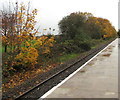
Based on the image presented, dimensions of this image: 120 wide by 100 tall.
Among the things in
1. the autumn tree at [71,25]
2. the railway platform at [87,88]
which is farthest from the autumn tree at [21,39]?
the autumn tree at [71,25]

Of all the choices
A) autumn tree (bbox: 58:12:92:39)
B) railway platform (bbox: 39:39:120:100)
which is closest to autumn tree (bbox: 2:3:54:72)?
railway platform (bbox: 39:39:120:100)

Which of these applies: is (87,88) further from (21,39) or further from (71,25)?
(71,25)

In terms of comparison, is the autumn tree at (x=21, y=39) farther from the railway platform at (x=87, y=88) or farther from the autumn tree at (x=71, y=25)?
the autumn tree at (x=71, y=25)

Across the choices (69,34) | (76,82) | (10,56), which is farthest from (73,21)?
(76,82)

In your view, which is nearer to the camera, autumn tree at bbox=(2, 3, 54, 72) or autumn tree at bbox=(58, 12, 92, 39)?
autumn tree at bbox=(2, 3, 54, 72)

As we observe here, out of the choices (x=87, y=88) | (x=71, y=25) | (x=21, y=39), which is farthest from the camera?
(x=71, y=25)

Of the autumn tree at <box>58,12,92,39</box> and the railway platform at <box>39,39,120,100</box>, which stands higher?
the autumn tree at <box>58,12,92,39</box>

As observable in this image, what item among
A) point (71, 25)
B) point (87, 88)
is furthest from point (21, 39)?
point (71, 25)

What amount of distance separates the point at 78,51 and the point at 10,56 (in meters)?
11.0

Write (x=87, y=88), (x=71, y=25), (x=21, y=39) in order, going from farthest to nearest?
(x=71, y=25), (x=21, y=39), (x=87, y=88)

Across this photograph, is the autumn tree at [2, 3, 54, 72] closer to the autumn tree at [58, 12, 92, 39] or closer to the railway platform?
the railway platform

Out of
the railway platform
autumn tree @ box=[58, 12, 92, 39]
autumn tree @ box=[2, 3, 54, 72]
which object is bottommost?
the railway platform

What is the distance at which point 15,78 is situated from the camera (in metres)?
8.41

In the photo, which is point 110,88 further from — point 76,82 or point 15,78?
point 15,78
